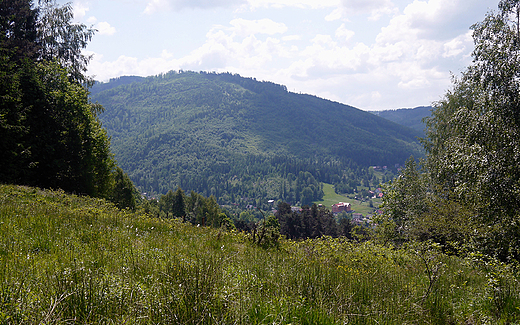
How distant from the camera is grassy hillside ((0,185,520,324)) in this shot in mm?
3311

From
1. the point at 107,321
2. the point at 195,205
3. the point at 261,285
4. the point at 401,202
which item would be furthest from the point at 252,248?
the point at 195,205

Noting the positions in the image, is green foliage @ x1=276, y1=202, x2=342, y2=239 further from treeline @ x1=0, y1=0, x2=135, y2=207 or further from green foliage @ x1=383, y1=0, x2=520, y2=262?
green foliage @ x1=383, y1=0, x2=520, y2=262

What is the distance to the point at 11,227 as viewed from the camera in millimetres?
7340

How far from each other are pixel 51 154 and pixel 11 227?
20351 mm

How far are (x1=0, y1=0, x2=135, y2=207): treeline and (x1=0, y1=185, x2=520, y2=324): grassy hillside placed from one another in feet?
48.7

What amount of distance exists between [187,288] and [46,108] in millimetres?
28107

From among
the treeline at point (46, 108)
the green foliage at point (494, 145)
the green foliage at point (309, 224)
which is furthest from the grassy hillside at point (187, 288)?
the green foliage at point (309, 224)

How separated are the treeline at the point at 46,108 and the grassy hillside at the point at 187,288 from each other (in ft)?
48.7

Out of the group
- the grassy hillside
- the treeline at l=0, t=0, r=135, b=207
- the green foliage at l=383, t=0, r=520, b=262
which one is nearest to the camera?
the grassy hillside

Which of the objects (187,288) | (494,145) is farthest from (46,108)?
(494,145)

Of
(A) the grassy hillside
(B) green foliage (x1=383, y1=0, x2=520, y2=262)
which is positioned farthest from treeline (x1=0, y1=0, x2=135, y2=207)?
(B) green foliage (x1=383, y1=0, x2=520, y2=262)

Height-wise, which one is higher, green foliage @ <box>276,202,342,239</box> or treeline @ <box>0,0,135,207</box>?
treeline @ <box>0,0,135,207</box>

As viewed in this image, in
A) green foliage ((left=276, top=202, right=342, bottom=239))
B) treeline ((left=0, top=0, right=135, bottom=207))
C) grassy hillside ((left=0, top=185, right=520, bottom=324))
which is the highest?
treeline ((left=0, top=0, right=135, bottom=207))

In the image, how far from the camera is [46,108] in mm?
25062
